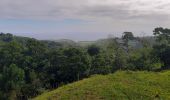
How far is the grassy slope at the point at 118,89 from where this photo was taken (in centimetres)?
1488

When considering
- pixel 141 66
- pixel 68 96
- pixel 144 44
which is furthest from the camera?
pixel 144 44

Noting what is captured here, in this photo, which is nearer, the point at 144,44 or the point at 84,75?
the point at 84,75

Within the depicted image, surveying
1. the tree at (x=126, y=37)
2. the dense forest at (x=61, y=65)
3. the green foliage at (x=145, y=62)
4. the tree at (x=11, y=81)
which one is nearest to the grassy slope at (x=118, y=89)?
the dense forest at (x=61, y=65)

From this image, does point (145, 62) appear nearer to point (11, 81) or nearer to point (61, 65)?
point (61, 65)

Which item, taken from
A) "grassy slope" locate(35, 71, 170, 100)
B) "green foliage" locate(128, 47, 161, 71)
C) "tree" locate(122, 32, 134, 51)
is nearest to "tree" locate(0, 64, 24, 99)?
"green foliage" locate(128, 47, 161, 71)

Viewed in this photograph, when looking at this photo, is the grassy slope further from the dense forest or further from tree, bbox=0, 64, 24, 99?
tree, bbox=0, 64, 24, 99

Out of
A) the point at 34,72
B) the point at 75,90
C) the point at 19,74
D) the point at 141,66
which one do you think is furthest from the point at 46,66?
the point at 75,90

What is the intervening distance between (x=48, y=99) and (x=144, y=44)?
135ft

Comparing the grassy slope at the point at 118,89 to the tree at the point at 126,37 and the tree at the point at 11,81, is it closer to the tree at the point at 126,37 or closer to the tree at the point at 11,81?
the tree at the point at 11,81

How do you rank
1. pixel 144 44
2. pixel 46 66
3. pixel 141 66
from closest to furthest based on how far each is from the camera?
1. pixel 141 66
2. pixel 46 66
3. pixel 144 44

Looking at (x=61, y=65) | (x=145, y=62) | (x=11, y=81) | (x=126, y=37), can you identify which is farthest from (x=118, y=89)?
(x=126, y=37)

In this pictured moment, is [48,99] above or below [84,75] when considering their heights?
above

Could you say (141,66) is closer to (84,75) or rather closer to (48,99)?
(84,75)

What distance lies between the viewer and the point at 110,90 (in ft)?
50.8
